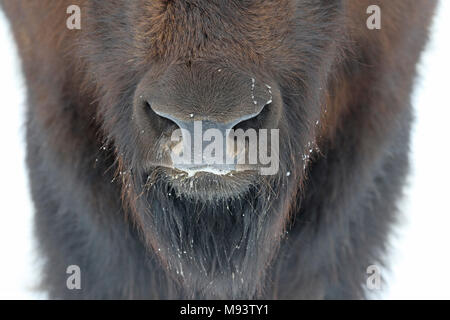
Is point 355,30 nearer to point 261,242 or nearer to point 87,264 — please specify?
point 261,242

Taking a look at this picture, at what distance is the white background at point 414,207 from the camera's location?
9.57 feet

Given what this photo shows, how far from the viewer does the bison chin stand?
1602mm

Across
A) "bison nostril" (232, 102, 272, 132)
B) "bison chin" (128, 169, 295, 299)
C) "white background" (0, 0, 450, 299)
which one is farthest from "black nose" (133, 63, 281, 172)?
"white background" (0, 0, 450, 299)

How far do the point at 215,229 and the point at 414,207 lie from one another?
6.29 feet

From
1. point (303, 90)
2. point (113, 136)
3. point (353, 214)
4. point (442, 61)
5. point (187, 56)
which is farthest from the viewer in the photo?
point (442, 61)

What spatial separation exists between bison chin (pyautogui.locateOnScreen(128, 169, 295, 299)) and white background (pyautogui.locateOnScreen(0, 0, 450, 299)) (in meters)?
0.87

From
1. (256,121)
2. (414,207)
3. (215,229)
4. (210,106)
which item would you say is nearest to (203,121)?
(210,106)

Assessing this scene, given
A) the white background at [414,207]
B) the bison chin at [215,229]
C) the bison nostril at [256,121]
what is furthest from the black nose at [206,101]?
the white background at [414,207]

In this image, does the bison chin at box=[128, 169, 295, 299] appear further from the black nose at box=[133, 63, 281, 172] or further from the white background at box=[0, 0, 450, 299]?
the white background at box=[0, 0, 450, 299]

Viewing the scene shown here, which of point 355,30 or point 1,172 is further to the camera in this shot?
point 1,172

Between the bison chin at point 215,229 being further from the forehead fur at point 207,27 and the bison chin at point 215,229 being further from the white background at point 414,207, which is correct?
the white background at point 414,207

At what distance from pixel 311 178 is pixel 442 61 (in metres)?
2.37
